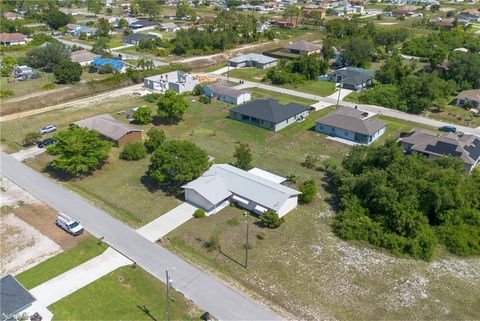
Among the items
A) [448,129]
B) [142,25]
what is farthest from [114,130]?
[142,25]

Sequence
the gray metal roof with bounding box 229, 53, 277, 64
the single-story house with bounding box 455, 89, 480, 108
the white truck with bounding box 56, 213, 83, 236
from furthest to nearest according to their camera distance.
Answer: the gray metal roof with bounding box 229, 53, 277, 64
the single-story house with bounding box 455, 89, 480, 108
the white truck with bounding box 56, 213, 83, 236

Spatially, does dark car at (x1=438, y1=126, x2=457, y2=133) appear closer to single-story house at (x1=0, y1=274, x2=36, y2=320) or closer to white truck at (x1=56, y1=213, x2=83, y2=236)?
white truck at (x1=56, y1=213, x2=83, y2=236)

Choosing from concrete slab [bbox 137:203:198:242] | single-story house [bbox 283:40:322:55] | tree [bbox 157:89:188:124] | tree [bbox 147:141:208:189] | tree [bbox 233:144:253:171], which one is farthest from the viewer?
single-story house [bbox 283:40:322:55]

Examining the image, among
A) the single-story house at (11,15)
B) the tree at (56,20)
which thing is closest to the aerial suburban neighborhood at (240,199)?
the tree at (56,20)

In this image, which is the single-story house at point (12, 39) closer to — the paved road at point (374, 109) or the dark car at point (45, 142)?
the paved road at point (374, 109)

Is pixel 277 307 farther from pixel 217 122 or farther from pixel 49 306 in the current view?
pixel 217 122

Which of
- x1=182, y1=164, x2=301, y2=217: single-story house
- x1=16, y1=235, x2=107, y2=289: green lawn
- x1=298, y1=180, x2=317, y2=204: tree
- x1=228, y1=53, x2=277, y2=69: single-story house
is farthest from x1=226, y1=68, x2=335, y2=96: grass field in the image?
x1=16, y1=235, x2=107, y2=289: green lawn

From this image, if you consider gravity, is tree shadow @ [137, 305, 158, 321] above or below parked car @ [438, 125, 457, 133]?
below
